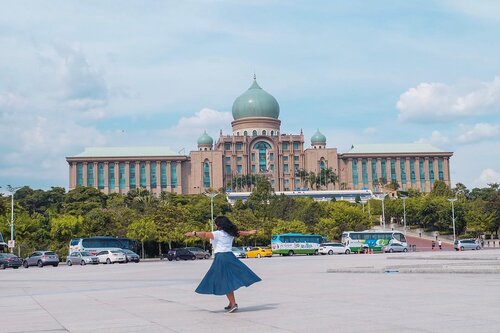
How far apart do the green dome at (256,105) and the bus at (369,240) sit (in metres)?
77.4

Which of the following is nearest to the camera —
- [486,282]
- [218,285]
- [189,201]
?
[218,285]

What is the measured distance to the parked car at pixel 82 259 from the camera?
45562 mm

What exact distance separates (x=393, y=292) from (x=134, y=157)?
13575 centimetres

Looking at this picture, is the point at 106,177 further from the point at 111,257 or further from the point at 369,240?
the point at 111,257

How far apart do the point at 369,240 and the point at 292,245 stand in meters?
8.04

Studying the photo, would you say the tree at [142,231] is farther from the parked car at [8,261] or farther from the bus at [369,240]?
the parked car at [8,261]

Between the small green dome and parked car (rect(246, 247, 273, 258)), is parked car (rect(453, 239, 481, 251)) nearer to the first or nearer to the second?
parked car (rect(246, 247, 273, 258))

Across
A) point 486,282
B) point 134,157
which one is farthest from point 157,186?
point 486,282

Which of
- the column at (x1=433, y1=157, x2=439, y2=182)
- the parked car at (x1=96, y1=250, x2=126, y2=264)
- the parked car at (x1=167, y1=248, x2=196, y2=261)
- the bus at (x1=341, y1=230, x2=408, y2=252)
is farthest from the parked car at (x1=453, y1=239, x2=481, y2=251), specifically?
the column at (x1=433, y1=157, x2=439, y2=182)

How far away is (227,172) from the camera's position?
144 m

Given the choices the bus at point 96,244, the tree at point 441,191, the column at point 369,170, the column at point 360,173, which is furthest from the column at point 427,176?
the bus at point 96,244

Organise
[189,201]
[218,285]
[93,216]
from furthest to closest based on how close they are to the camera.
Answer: [189,201]
[93,216]
[218,285]

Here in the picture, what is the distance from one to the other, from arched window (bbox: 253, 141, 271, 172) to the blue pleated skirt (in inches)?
5192

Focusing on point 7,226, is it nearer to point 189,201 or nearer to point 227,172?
point 189,201
